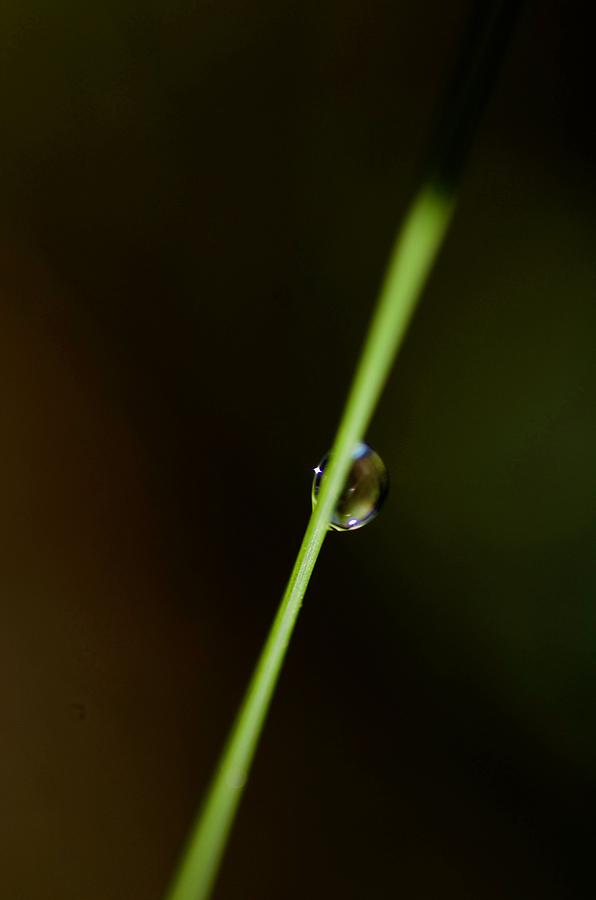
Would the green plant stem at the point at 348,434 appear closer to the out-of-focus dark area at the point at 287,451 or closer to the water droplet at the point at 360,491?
the water droplet at the point at 360,491

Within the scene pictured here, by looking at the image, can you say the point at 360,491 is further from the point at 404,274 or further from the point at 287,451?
the point at 287,451

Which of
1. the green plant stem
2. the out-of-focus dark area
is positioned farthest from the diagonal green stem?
the out-of-focus dark area

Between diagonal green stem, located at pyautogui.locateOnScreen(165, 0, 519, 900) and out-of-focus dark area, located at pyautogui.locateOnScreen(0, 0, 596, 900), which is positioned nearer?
diagonal green stem, located at pyautogui.locateOnScreen(165, 0, 519, 900)

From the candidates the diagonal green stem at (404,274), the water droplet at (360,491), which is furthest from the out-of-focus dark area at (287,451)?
the diagonal green stem at (404,274)

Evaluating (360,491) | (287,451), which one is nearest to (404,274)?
(360,491)

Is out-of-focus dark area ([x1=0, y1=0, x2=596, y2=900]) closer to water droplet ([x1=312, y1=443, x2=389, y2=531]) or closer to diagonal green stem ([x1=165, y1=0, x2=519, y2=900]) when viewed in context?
water droplet ([x1=312, y1=443, x2=389, y2=531])
